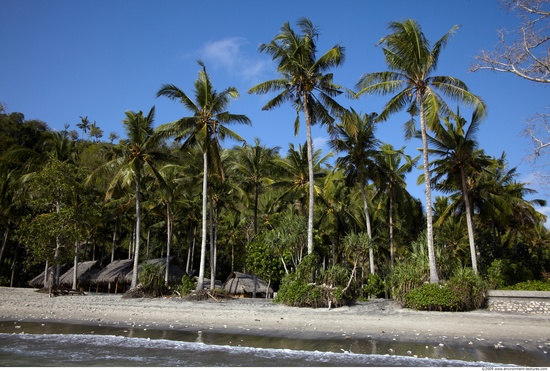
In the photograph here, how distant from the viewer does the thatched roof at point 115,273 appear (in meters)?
31.0

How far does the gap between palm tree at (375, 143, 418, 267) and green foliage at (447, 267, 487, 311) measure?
8.73 metres

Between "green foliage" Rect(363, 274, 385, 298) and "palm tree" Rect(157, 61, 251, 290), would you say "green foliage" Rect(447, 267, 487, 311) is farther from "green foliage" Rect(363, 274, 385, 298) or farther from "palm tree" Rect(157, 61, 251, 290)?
"palm tree" Rect(157, 61, 251, 290)

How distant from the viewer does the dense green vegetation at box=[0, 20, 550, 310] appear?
61.1 ft

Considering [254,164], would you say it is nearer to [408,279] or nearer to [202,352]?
[408,279]

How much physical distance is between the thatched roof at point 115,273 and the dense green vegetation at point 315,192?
438 centimetres

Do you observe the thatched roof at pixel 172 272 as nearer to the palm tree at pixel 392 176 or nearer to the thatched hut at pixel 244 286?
the thatched hut at pixel 244 286

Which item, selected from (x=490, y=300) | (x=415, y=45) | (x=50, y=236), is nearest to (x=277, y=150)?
(x=415, y=45)

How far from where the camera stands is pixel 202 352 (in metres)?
9.89

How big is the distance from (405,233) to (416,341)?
21.1 m

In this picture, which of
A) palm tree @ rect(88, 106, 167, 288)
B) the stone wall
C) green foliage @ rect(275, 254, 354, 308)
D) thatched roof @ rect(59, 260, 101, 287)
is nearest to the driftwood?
palm tree @ rect(88, 106, 167, 288)

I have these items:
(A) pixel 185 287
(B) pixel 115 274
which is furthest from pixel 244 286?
(B) pixel 115 274

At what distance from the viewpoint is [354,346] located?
34.7 ft

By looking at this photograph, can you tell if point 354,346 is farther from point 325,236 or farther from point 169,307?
point 325,236

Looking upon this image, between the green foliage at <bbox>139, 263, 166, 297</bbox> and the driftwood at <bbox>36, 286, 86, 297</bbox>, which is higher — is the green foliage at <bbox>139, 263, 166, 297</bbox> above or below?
above
